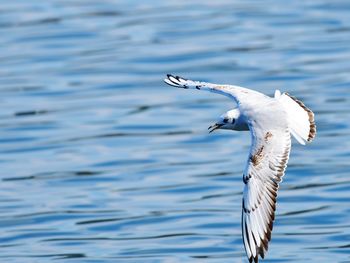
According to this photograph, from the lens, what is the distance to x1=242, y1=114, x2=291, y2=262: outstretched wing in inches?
444

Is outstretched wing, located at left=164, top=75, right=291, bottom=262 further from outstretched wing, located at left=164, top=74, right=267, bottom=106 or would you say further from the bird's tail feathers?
outstretched wing, located at left=164, top=74, right=267, bottom=106

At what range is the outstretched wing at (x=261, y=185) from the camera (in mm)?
11289

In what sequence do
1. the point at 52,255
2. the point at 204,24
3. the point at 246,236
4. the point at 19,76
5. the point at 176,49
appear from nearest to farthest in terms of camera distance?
the point at 246,236 → the point at 52,255 → the point at 19,76 → the point at 176,49 → the point at 204,24

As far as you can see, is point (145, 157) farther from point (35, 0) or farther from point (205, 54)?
point (35, 0)

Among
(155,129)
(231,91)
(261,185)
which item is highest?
(231,91)

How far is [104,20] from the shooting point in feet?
82.3

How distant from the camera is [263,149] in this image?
11.6 metres

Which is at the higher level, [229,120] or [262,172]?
[229,120]

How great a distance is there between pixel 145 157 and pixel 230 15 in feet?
27.2

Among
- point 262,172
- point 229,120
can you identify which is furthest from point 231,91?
point 262,172

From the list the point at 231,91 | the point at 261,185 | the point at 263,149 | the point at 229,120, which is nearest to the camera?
the point at 261,185

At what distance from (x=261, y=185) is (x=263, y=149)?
341mm

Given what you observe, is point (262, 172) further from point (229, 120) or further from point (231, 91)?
point (231, 91)

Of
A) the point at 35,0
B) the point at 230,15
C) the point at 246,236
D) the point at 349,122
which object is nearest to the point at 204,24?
the point at 230,15
